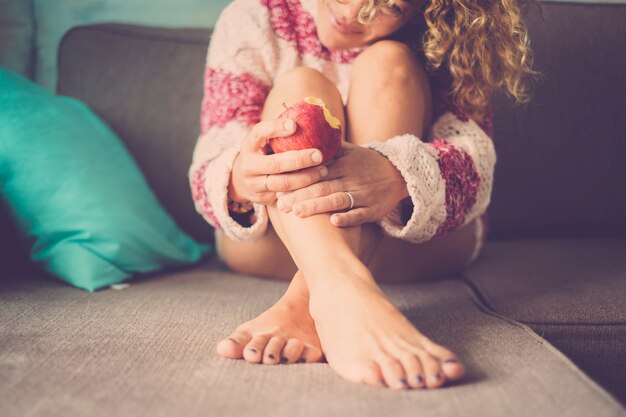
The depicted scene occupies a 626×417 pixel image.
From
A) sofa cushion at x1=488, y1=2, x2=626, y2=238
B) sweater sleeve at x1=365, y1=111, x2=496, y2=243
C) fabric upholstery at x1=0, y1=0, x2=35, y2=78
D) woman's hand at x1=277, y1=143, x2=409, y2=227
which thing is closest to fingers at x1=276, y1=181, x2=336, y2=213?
woman's hand at x1=277, y1=143, x2=409, y2=227

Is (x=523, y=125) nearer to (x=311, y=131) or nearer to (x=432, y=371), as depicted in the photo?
(x=311, y=131)

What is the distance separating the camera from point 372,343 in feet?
2.24

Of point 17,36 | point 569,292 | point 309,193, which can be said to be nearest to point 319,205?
point 309,193

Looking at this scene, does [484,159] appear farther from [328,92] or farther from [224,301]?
[224,301]

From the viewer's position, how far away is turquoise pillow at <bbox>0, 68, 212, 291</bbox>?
1.05 meters

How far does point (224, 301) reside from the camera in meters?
0.97

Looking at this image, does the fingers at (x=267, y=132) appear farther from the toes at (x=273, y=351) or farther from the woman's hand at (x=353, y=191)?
the toes at (x=273, y=351)

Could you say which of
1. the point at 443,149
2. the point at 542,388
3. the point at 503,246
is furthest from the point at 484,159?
the point at 542,388

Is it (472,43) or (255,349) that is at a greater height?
(472,43)

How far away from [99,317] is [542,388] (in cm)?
59

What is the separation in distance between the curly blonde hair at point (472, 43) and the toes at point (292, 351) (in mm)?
569

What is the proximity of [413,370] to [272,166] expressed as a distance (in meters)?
0.32

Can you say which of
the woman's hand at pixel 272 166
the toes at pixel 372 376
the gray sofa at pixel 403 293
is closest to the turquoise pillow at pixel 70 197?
the gray sofa at pixel 403 293

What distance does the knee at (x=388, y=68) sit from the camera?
97 cm
